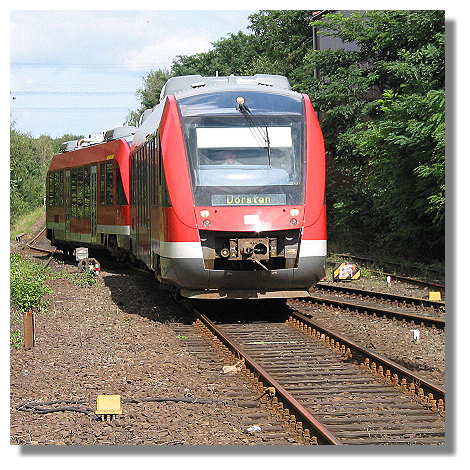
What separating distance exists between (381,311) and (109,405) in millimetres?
6679

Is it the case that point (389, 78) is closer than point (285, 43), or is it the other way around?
point (389, 78)

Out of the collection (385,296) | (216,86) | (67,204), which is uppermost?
(216,86)

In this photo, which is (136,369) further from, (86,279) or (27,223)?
(27,223)

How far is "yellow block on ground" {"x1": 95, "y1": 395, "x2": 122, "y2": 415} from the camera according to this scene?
725 cm

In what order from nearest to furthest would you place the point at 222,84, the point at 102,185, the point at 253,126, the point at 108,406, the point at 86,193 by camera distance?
the point at 108,406
the point at 253,126
the point at 222,84
the point at 102,185
the point at 86,193

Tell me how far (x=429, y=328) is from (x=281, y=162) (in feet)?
10.4

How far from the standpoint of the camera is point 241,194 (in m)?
11.0

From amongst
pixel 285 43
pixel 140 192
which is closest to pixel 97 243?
pixel 140 192

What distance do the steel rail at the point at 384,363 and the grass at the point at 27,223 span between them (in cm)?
3290

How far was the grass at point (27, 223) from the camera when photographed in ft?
150

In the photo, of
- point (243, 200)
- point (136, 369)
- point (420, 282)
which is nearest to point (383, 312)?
point (243, 200)

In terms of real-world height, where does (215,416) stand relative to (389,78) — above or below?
below

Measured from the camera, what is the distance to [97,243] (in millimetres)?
20859
